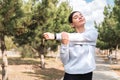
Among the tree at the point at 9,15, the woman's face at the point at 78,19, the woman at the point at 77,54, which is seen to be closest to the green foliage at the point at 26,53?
the tree at the point at 9,15

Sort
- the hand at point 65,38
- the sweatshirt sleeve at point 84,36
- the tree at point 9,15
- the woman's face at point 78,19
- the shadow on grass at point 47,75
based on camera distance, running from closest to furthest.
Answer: the hand at point 65,38, the sweatshirt sleeve at point 84,36, the woman's face at point 78,19, the tree at point 9,15, the shadow on grass at point 47,75

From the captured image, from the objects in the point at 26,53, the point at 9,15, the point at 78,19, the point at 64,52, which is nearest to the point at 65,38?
the point at 64,52

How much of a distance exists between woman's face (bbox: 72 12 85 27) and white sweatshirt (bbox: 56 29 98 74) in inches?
6.0

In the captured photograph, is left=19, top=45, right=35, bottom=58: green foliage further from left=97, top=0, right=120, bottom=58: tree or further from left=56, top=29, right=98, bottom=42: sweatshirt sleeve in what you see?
left=56, top=29, right=98, bottom=42: sweatshirt sleeve

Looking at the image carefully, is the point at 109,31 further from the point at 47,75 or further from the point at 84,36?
the point at 84,36

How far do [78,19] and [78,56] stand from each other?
0.47 m

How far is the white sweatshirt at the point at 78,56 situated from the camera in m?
4.02

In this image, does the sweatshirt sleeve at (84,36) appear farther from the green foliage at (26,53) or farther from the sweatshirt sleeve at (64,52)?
the green foliage at (26,53)

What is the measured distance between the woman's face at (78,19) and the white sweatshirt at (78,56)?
0.15 m

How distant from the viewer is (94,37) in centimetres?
→ 420

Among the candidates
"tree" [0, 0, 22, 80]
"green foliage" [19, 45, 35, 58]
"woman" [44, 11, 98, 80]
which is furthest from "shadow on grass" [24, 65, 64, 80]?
"green foliage" [19, 45, 35, 58]

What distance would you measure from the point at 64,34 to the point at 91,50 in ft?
1.30

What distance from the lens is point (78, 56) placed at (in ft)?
13.2

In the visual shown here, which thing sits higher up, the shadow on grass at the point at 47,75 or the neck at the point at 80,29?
the neck at the point at 80,29
